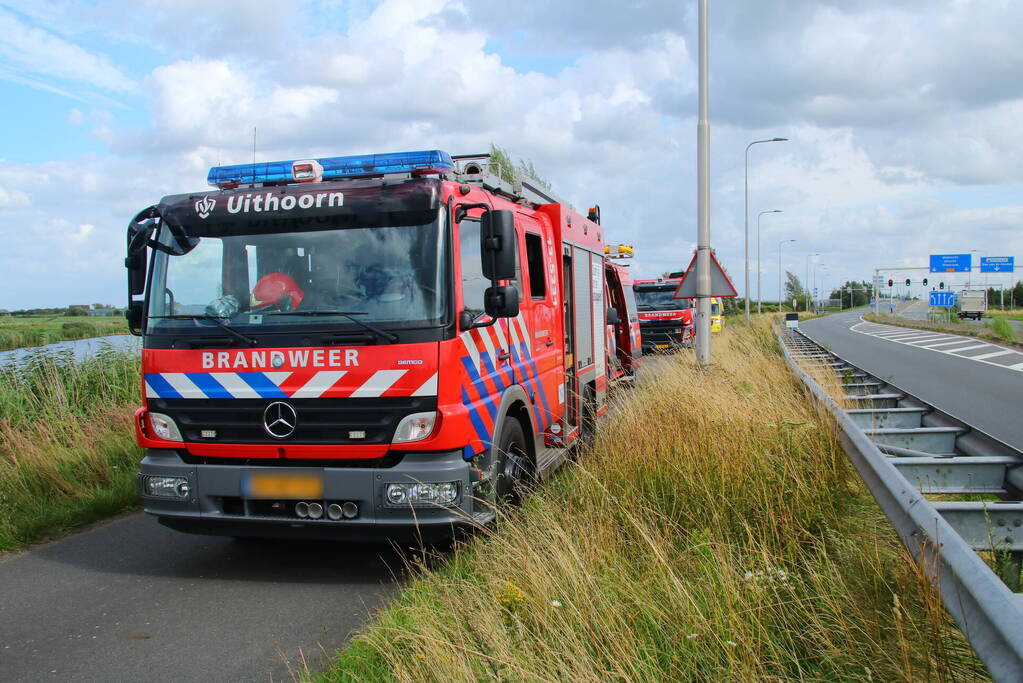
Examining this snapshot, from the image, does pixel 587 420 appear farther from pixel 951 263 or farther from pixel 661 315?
pixel 951 263

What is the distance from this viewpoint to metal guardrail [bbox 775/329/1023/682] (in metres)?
2.17

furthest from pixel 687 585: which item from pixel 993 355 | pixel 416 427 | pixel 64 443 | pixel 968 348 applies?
pixel 968 348

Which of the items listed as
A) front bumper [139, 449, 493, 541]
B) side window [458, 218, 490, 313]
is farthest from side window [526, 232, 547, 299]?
front bumper [139, 449, 493, 541]

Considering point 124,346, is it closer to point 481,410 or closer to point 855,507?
point 481,410

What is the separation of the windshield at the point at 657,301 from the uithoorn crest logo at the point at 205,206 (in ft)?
63.7

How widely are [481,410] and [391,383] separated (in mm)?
693

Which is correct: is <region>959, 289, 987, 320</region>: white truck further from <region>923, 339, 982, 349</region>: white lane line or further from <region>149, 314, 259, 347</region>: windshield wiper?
<region>149, 314, 259, 347</region>: windshield wiper

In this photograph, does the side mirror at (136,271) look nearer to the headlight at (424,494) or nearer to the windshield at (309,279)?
the windshield at (309,279)

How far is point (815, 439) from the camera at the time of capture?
5246 millimetres

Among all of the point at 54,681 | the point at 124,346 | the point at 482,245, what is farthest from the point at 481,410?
the point at 124,346

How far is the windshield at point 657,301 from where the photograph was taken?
78.0ft

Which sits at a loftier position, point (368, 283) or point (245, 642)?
point (368, 283)

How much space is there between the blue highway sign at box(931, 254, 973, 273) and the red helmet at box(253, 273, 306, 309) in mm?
66340

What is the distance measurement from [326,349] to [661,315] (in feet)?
64.6
